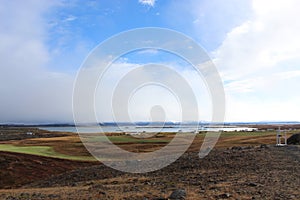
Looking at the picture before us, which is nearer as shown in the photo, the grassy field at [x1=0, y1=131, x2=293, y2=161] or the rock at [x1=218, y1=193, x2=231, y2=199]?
the rock at [x1=218, y1=193, x2=231, y2=199]

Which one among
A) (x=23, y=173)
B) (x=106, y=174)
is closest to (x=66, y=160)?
(x=23, y=173)

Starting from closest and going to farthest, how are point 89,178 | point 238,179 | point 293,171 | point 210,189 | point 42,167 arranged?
point 210,189, point 238,179, point 293,171, point 89,178, point 42,167

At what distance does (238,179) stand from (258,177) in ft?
2.74

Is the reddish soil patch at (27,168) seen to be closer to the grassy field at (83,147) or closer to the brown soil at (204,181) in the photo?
the brown soil at (204,181)

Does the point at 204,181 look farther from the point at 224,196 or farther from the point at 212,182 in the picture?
the point at 224,196

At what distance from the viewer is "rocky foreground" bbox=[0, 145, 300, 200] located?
1005 centimetres

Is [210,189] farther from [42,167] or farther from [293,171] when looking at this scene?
[42,167]

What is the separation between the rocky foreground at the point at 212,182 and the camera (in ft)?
33.0

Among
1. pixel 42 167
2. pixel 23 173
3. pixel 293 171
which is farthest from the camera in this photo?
pixel 42 167

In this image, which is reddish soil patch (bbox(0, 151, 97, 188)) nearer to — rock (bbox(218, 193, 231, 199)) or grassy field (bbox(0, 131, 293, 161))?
grassy field (bbox(0, 131, 293, 161))

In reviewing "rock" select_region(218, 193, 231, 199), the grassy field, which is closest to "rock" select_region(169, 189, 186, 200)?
"rock" select_region(218, 193, 231, 199)

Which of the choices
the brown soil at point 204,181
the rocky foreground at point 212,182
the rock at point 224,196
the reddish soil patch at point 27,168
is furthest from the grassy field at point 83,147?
the rock at point 224,196

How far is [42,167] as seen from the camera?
2812 cm

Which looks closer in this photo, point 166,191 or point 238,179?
point 166,191
